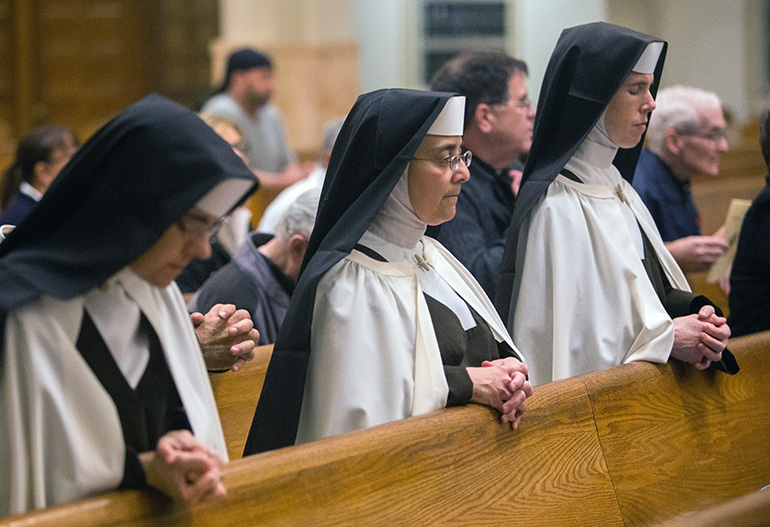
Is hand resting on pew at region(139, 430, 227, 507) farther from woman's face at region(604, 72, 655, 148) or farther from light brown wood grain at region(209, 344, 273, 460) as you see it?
woman's face at region(604, 72, 655, 148)

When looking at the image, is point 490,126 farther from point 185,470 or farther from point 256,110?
point 256,110

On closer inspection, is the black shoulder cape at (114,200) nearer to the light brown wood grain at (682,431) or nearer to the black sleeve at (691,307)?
the light brown wood grain at (682,431)

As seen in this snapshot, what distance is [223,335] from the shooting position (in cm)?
269

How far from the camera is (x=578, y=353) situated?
3.20 meters

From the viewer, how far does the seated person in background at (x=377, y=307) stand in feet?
7.97

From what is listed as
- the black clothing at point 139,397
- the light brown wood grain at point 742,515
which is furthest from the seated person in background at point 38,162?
the light brown wood grain at point 742,515

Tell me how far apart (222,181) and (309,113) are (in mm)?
8840

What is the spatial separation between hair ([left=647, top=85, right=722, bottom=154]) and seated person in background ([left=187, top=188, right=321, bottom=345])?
216cm

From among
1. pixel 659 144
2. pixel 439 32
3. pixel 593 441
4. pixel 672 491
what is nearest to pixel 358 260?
pixel 593 441

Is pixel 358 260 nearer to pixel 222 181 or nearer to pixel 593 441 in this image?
pixel 222 181

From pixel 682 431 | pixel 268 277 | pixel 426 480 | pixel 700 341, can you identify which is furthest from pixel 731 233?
pixel 426 480

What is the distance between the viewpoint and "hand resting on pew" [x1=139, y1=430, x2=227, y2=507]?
1812 millimetres

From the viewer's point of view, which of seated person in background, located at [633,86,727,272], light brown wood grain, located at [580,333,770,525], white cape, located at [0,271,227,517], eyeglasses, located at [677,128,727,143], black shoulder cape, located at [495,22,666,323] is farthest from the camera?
eyeglasses, located at [677,128,727,143]

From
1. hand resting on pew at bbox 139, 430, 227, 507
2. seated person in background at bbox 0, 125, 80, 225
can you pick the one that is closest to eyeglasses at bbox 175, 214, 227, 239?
hand resting on pew at bbox 139, 430, 227, 507
